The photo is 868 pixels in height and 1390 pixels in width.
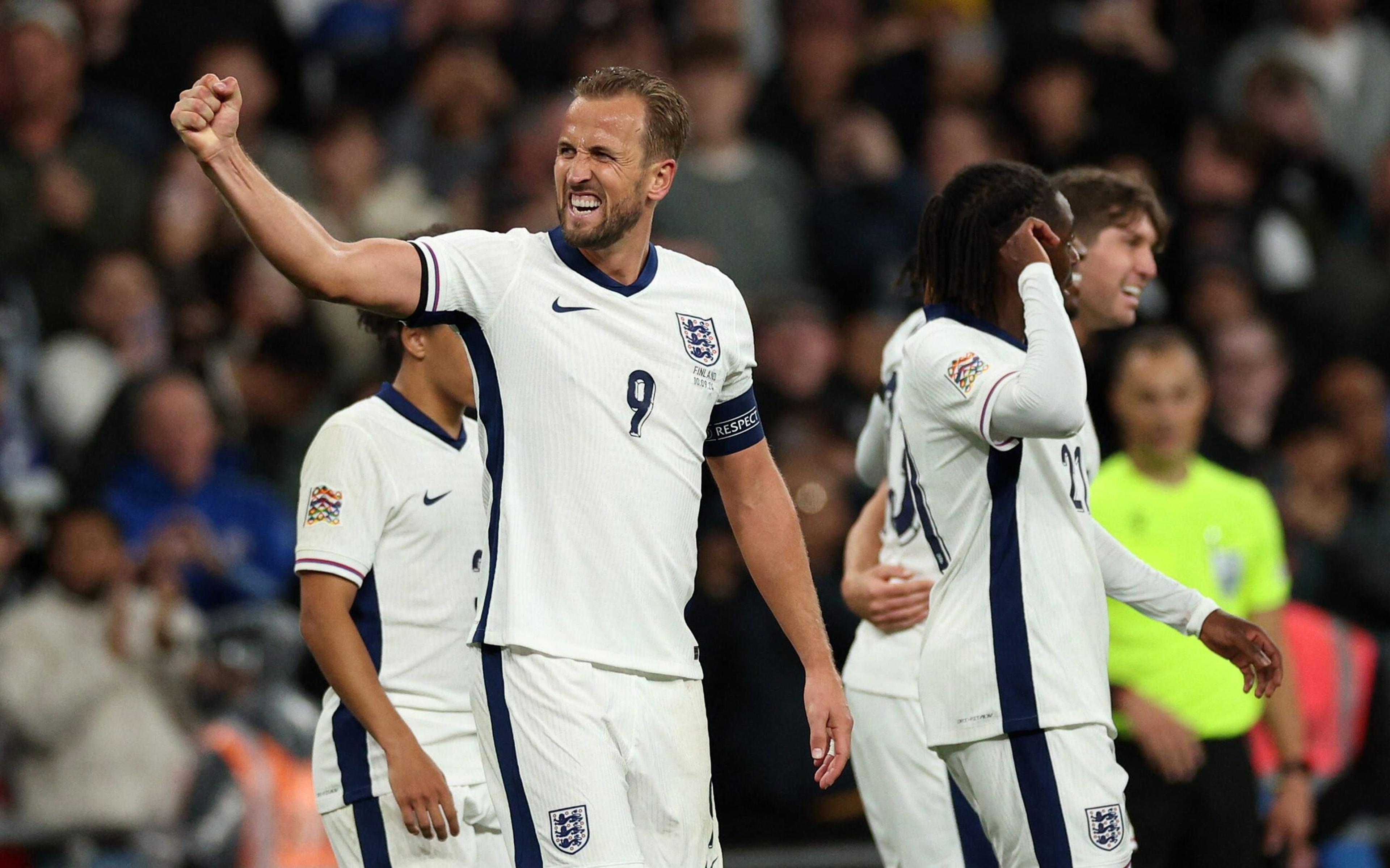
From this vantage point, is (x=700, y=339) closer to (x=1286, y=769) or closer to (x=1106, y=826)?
(x=1106, y=826)

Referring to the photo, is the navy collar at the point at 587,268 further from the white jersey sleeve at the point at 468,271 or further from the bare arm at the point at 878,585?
the bare arm at the point at 878,585

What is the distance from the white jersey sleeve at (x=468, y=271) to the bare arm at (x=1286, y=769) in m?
3.36

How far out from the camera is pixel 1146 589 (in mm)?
5074

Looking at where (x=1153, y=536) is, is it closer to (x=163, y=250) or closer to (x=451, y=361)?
(x=451, y=361)

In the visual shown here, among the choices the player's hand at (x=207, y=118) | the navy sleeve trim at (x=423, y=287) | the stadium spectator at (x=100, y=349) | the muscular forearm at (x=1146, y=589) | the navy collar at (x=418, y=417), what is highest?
the stadium spectator at (x=100, y=349)

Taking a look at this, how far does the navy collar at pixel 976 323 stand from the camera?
4922 millimetres

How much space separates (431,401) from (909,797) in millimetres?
1775

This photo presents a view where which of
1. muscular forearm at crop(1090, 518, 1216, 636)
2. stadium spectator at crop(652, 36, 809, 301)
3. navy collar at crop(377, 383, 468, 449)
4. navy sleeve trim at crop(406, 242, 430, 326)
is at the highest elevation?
stadium spectator at crop(652, 36, 809, 301)

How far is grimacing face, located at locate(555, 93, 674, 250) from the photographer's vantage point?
180 inches

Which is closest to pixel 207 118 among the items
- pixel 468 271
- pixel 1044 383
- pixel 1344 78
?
pixel 468 271

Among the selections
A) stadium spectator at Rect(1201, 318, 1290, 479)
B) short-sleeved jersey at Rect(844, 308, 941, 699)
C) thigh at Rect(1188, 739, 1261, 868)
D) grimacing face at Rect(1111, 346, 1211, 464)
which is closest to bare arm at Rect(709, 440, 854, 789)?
short-sleeved jersey at Rect(844, 308, 941, 699)

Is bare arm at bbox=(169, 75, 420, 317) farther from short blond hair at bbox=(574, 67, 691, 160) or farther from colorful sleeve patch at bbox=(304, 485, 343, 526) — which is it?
colorful sleeve patch at bbox=(304, 485, 343, 526)

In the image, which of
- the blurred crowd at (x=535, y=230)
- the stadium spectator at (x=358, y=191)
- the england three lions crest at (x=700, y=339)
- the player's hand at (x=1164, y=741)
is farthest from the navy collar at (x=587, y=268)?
the stadium spectator at (x=358, y=191)

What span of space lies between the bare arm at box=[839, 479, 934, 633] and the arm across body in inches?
37.2
